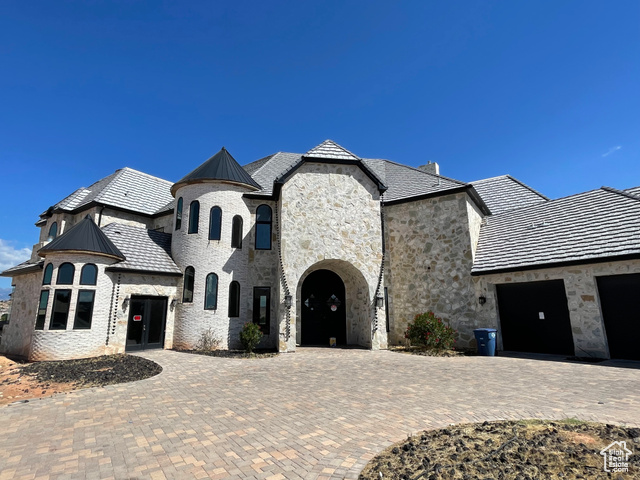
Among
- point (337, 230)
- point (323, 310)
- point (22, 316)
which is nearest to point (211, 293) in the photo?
point (323, 310)

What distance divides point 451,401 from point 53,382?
1071cm

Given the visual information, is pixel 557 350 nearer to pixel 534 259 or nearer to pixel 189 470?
pixel 534 259

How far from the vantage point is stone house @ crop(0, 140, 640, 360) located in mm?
12664

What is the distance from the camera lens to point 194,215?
16.9 metres

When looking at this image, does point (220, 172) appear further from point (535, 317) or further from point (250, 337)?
point (535, 317)

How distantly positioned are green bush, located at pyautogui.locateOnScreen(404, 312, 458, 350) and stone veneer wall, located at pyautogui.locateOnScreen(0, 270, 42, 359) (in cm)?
1746

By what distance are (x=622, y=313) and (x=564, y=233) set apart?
12.2 ft

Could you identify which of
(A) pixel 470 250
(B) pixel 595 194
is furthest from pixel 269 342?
(B) pixel 595 194

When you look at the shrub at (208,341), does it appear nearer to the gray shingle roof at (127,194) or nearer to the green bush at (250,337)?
the green bush at (250,337)

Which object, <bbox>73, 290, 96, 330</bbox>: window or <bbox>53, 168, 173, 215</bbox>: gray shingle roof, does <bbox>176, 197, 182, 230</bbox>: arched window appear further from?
<bbox>53, 168, 173, 215</bbox>: gray shingle roof

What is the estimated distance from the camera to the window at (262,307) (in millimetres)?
16672

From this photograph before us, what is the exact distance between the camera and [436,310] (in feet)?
52.1

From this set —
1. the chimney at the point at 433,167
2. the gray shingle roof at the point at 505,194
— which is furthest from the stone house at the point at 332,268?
the chimney at the point at 433,167

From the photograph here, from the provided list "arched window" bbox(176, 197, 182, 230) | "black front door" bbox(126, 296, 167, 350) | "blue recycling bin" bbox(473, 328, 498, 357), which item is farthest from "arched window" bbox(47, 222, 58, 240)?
Result: "blue recycling bin" bbox(473, 328, 498, 357)
